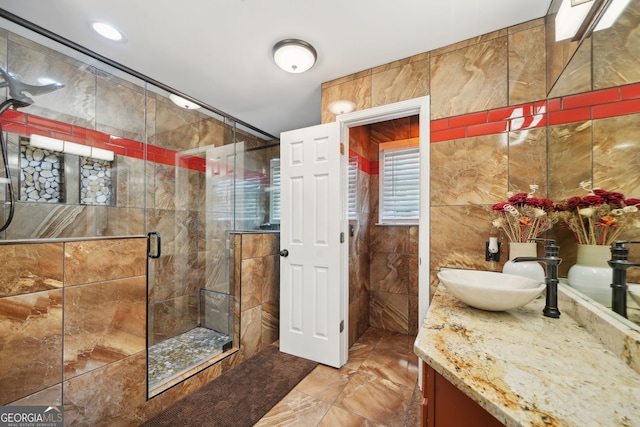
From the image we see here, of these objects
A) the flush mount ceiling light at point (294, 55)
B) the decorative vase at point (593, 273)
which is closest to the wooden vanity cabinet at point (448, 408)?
the decorative vase at point (593, 273)

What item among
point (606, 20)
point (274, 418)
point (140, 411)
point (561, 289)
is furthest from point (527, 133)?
point (140, 411)

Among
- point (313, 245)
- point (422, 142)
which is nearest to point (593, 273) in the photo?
point (422, 142)

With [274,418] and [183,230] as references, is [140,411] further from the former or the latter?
[183,230]

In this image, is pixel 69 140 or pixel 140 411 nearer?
pixel 140 411

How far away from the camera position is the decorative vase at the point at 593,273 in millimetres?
974

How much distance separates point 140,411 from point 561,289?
2444mm

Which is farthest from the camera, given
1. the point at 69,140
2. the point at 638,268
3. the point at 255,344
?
the point at 255,344

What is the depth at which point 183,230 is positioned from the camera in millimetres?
2605

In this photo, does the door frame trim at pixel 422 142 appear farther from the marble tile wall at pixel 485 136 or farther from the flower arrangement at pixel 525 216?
the flower arrangement at pixel 525 216

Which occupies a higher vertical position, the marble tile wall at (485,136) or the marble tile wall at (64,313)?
the marble tile wall at (485,136)

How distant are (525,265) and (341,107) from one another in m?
1.75

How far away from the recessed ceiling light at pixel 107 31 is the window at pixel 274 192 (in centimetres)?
163

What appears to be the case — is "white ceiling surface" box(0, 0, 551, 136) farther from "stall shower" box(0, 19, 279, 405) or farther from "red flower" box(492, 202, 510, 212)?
"red flower" box(492, 202, 510, 212)

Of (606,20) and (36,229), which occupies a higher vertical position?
(606,20)
